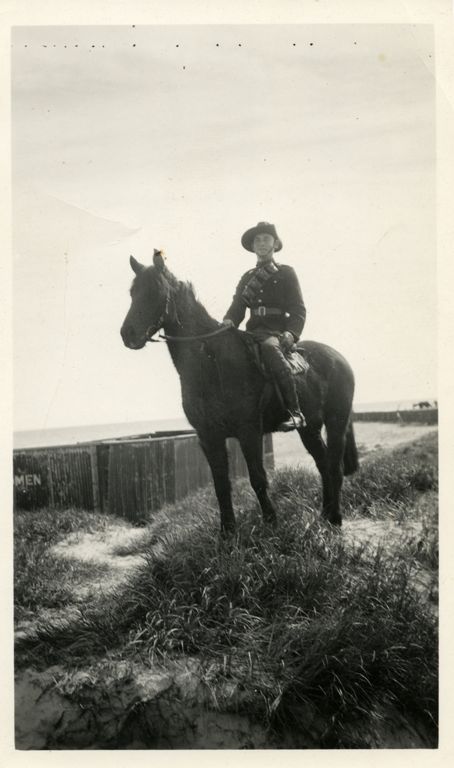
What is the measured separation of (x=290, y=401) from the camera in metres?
4.12

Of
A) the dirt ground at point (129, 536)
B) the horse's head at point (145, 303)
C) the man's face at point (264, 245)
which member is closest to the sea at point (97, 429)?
the dirt ground at point (129, 536)

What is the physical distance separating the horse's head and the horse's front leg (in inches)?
30.6

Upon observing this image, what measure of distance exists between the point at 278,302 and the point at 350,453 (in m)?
1.17

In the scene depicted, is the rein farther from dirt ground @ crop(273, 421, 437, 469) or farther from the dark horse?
dirt ground @ crop(273, 421, 437, 469)

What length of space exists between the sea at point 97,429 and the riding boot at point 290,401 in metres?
0.54

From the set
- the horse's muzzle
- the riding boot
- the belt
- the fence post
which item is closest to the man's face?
the belt

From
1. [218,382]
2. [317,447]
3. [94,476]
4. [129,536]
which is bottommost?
[129,536]

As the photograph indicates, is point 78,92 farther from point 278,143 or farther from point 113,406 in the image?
point 113,406

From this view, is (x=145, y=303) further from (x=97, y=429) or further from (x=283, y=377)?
(x=97, y=429)

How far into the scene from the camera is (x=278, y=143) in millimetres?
4262

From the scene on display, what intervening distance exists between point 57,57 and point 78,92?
25 cm

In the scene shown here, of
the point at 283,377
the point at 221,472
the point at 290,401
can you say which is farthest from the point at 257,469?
the point at 283,377

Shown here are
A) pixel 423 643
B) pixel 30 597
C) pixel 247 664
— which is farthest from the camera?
pixel 30 597

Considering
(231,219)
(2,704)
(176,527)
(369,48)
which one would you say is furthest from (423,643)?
(369,48)
